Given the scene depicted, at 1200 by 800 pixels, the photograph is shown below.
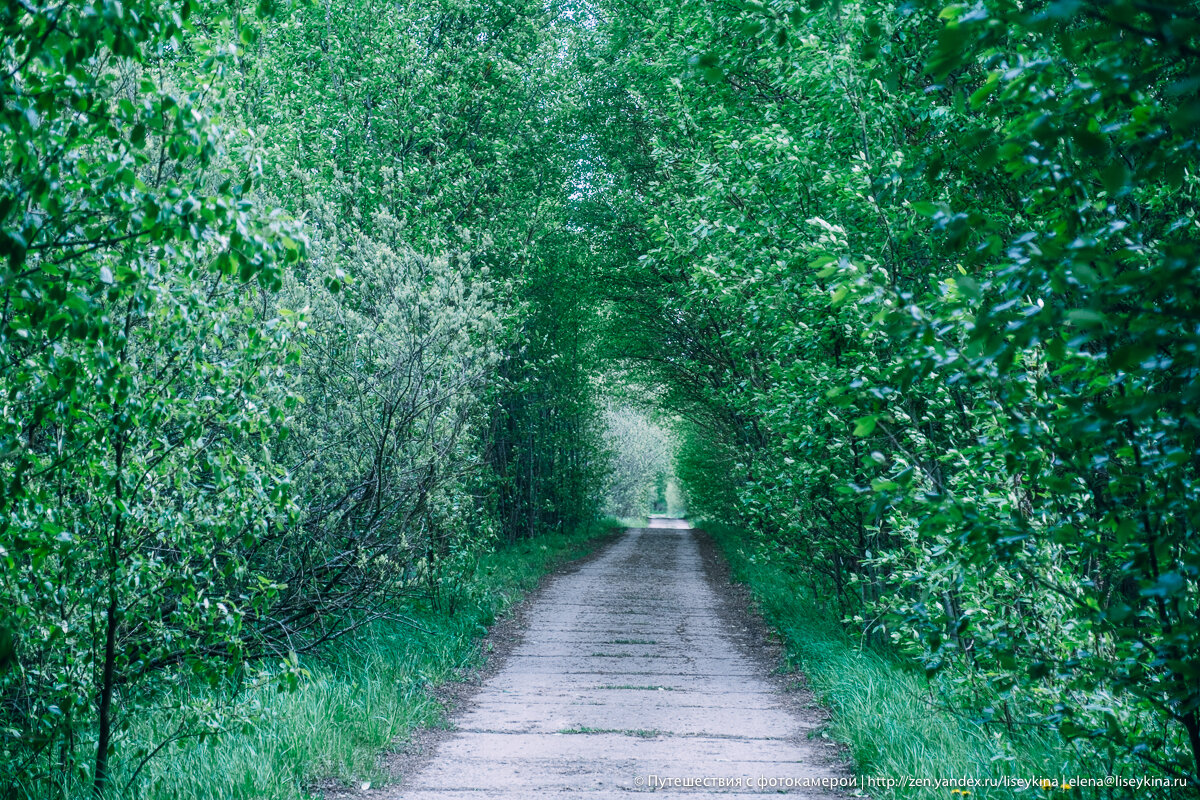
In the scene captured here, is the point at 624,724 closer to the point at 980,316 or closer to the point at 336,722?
the point at 336,722

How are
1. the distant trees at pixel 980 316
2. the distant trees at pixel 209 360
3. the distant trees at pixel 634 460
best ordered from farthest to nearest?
1. the distant trees at pixel 634 460
2. the distant trees at pixel 209 360
3. the distant trees at pixel 980 316

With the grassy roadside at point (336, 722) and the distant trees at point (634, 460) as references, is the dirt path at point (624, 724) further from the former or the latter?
the distant trees at point (634, 460)

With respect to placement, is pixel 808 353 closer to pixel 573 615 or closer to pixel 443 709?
pixel 443 709

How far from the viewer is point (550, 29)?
51.1 feet

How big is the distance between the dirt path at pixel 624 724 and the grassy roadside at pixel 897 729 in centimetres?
34

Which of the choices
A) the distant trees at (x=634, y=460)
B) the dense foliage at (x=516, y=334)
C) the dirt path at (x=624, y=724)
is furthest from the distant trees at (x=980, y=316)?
the distant trees at (x=634, y=460)

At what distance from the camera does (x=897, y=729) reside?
216 inches

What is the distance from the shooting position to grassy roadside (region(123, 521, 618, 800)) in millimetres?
4570

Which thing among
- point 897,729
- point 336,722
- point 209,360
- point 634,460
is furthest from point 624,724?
point 634,460

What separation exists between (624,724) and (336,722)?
220 centimetres

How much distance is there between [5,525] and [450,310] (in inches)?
177

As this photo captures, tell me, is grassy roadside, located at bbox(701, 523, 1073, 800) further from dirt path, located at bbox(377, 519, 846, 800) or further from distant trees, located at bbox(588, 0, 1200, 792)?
dirt path, located at bbox(377, 519, 846, 800)

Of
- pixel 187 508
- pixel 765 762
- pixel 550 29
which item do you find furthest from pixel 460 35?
pixel 765 762

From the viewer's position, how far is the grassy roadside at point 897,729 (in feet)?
14.8
